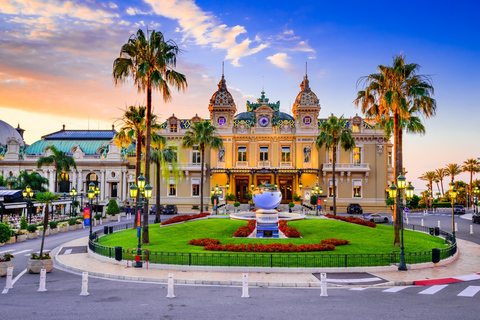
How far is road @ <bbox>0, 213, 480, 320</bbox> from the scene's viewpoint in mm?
12391

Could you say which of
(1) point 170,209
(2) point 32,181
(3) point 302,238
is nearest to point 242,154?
(1) point 170,209

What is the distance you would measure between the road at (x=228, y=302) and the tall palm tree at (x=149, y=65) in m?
11.3

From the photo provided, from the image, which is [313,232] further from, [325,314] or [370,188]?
[370,188]

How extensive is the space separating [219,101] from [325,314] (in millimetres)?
51590

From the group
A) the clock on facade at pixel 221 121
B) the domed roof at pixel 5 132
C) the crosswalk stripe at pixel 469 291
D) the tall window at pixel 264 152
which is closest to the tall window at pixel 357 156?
the tall window at pixel 264 152

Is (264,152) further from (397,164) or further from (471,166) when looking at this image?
(471,166)

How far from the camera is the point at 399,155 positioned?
26625 millimetres

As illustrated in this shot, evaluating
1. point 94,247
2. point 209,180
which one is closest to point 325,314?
point 94,247

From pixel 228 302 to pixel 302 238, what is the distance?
1468 cm

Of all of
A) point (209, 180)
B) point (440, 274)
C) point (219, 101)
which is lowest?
point (440, 274)

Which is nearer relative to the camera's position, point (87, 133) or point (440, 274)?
point (440, 274)

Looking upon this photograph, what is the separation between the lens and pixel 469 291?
15.5 metres

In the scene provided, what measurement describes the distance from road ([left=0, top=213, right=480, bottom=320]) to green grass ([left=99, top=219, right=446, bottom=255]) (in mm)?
7329

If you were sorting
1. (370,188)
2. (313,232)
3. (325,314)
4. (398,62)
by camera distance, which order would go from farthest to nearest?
(370,188), (313,232), (398,62), (325,314)
